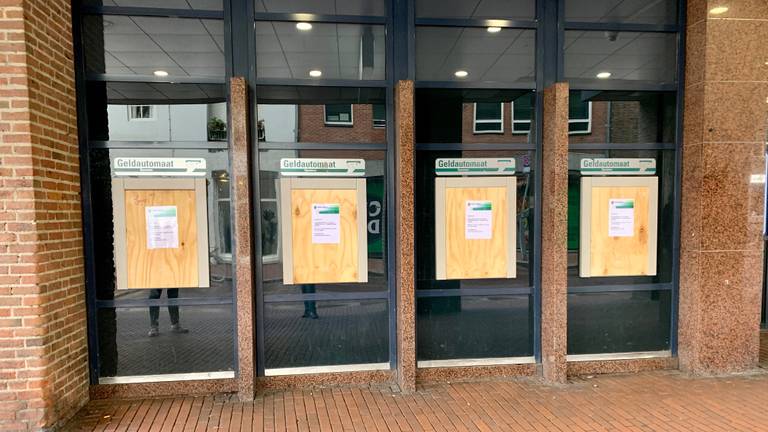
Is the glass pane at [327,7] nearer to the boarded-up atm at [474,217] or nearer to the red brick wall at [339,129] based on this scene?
the red brick wall at [339,129]

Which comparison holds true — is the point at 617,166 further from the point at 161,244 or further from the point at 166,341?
the point at 166,341

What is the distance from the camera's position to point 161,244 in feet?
14.5

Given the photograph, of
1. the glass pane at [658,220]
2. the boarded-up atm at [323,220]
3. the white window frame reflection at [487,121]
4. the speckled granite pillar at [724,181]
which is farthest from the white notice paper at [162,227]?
the speckled granite pillar at [724,181]

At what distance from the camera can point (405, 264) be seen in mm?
4402

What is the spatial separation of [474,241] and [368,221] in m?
1.15

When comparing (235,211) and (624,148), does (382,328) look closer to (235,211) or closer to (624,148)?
(235,211)

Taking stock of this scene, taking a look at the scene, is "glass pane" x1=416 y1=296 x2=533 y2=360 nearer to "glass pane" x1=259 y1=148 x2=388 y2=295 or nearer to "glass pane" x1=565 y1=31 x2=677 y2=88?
"glass pane" x1=259 y1=148 x2=388 y2=295

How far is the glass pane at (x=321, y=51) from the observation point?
14.6 ft

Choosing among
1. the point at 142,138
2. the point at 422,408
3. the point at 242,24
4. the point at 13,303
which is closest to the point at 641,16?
the point at 242,24

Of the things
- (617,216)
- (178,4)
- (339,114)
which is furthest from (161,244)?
(617,216)

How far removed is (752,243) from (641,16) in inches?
107

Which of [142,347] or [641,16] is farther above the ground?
[641,16]

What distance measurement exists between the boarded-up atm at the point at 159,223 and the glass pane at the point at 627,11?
14.2 feet

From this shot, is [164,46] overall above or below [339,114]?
above
